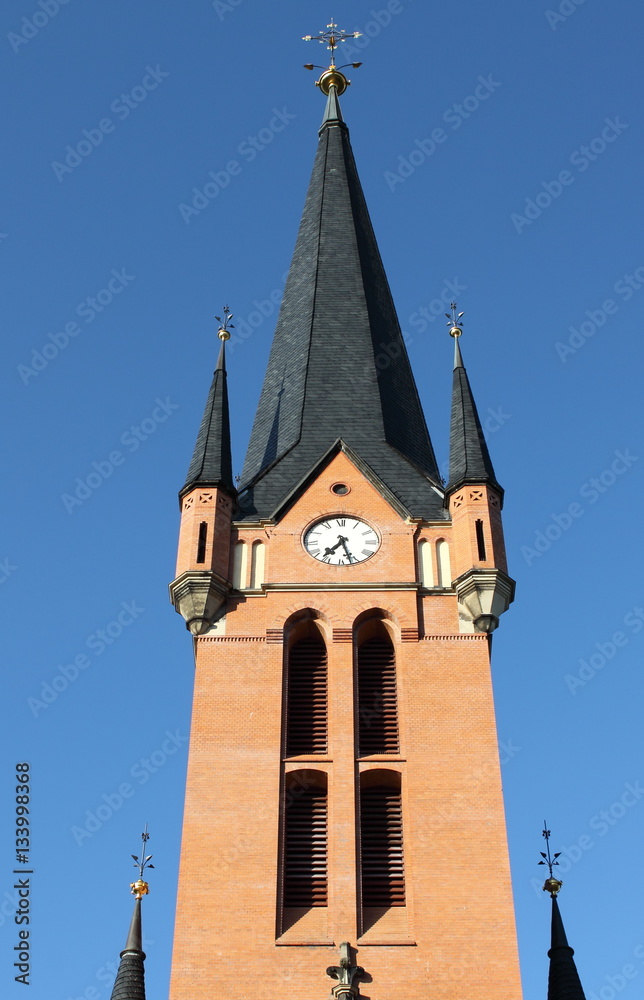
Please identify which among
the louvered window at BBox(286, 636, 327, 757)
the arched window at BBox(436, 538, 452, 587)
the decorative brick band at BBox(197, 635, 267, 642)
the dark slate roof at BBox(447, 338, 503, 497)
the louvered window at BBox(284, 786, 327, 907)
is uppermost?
the dark slate roof at BBox(447, 338, 503, 497)

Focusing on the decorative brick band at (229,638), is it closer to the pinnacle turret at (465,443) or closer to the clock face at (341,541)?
the clock face at (341,541)

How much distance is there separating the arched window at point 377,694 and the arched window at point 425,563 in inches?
56.7

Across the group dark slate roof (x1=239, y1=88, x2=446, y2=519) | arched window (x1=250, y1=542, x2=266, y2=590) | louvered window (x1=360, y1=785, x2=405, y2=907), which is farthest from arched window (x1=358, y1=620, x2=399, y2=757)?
dark slate roof (x1=239, y1=88, x2=446, y2=519)

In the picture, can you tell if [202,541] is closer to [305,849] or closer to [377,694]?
[377,694]

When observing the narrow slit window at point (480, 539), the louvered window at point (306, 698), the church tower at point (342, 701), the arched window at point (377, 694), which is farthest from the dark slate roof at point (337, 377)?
the louvered window at point (306, 698)

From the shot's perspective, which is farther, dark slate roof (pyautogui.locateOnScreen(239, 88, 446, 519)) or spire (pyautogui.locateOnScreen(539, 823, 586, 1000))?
dark slate roof (pyautogui.locateOnScreen(239, 88, 446, 519))

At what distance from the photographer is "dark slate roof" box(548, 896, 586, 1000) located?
30.8 m

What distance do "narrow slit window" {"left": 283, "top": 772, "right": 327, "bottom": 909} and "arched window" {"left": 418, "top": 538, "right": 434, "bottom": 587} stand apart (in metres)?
5.53

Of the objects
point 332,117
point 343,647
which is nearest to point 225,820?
point 343,647

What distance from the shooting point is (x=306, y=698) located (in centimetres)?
3378

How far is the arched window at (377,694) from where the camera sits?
108 ft

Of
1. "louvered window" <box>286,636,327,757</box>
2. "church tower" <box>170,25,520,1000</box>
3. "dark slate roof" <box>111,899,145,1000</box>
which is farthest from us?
"louvered window" <box>286,636,327,757</box>

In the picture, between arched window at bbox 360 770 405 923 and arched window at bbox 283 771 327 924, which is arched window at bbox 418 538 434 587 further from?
arched window at bbox 283 771 327 924

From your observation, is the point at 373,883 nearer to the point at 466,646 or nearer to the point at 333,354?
the point at 466,646
